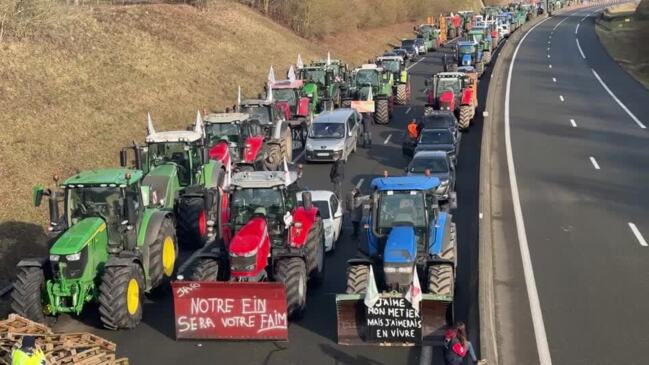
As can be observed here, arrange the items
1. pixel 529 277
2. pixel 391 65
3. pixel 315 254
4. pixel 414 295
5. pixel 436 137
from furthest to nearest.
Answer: pixel 391 65 < pixel 436 137 < pixel 529 277 < pixel 315 254 < pixel 414 295

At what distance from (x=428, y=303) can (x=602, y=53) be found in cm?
6240

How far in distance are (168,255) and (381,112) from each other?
21.7 metres

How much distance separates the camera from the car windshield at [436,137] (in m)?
29.3

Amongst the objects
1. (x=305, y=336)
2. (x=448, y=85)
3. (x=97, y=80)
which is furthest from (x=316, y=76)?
(x=305, y=336)

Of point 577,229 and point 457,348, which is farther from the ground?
point 457,348

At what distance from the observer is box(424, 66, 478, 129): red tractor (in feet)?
117

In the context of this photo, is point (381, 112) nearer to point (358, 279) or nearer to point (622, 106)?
point (622, 106)

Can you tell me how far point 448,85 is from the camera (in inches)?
1476

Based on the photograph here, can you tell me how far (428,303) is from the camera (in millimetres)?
14375

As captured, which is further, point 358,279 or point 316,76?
point 316,76

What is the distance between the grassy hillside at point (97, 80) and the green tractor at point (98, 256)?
A: 3.94 metres

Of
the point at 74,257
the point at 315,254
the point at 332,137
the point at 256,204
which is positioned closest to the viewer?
the point at 74,257

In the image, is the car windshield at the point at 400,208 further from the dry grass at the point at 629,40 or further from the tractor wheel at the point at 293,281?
the dry grass at the point at 629,40

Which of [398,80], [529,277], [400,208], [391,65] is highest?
[391,65]
